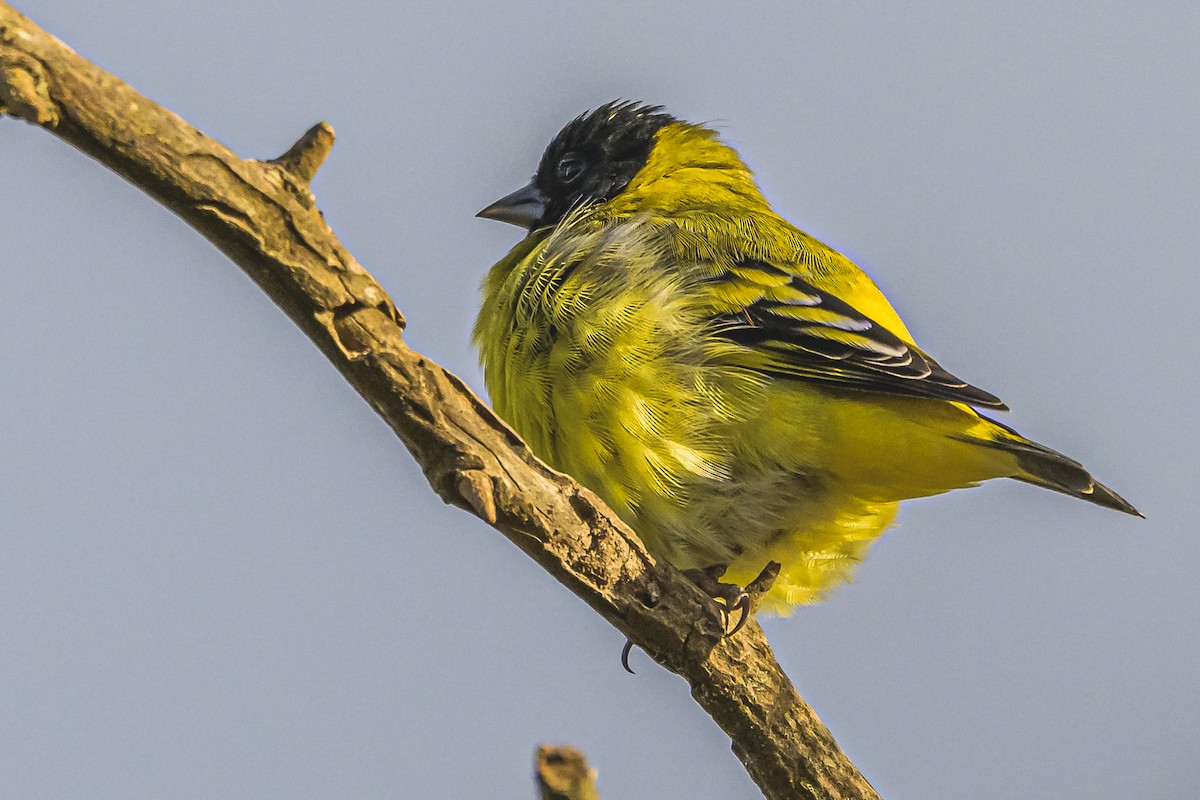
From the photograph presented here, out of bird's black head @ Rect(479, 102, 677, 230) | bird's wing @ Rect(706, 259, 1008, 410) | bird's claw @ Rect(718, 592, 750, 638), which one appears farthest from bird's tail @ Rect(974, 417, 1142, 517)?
bird's black head @ Rect(479, 102, 677, 230)

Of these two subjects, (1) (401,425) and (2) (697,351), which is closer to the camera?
(1) (401,425)

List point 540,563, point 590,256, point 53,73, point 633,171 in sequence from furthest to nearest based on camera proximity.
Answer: point 633,171 → point 590,256 → point 540,563 → point 53,73

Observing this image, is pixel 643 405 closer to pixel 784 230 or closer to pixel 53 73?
pixel 784 230

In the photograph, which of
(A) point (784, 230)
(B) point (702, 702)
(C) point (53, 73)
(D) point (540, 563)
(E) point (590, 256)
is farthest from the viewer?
(A) point (784, 230)

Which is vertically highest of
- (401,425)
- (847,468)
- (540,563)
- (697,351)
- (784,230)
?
(784,230)

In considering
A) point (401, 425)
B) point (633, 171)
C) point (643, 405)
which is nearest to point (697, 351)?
point (643, 405)

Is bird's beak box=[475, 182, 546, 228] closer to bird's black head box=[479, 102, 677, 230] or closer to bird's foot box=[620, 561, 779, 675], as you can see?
bird's black head box=[479, 102, 677, 230]
